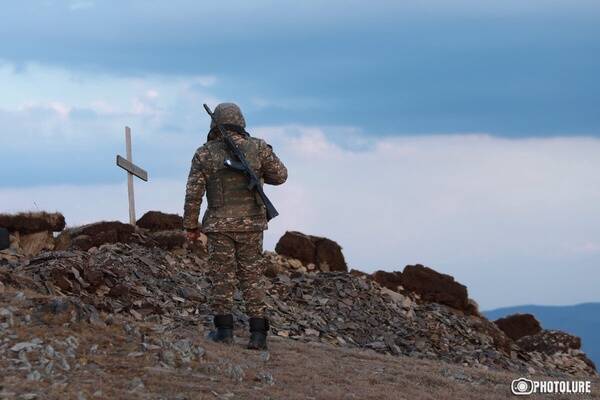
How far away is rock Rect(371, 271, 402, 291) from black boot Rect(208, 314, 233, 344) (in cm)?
1142

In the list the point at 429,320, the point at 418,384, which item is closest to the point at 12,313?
the point at 418,384

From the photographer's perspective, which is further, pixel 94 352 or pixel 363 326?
pixel 363 326

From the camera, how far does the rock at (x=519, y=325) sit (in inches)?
1100

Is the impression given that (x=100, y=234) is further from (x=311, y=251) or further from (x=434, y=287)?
(x=434, y=287)

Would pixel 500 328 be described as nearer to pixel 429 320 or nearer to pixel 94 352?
pixel 429 320

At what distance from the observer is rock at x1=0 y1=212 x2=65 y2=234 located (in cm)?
2425

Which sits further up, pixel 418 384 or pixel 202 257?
pixel 202 257

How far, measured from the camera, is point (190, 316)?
18438 mm

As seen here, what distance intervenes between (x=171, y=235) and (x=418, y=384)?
10.9 metres

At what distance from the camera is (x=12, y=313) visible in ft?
41.7

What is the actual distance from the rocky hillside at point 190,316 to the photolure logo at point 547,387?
Result: 2.10 feet

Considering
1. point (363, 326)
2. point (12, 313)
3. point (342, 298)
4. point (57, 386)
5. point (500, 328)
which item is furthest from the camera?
point (500, 328)

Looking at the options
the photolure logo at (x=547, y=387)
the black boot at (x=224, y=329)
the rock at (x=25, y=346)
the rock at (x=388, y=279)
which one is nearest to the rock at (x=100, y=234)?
the rock at (x=388, y=279)

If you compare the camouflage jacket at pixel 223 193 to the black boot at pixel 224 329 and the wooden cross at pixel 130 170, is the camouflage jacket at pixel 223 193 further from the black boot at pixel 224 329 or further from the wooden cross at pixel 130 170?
the wooden cross at pixel 130 170
